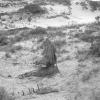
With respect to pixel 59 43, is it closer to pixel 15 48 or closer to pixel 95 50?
pixel 15 48

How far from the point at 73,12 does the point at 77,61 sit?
1253cm

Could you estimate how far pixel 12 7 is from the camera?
20.6m

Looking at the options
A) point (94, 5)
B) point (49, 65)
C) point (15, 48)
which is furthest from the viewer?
point (94, 5)

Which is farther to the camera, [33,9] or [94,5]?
[94,5]

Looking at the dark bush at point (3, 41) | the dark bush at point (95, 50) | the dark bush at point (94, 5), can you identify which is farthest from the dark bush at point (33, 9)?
the dark bush at point (95, 50)

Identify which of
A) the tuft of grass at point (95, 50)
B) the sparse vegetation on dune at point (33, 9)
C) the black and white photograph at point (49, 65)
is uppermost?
the sparse vegetation on dune at point (33, 9)

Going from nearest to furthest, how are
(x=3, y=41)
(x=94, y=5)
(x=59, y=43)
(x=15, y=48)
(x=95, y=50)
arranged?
(x=95, y=50), (x=15, y=48), (x=59, y=43), (x=3, y=41), (x=94, y=5)

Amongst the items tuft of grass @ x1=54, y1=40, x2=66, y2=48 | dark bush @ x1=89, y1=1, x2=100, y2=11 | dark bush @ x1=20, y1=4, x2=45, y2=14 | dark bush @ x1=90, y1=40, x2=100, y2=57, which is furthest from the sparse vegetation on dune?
dark bush @ x1=90, y1=40, x2=100, y2=57

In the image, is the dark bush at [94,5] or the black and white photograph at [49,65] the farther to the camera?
the dark bush at [94,5]

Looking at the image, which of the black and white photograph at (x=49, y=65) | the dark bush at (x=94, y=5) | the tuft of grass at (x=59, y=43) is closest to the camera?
the black and white photograph at (x=49, y=65)

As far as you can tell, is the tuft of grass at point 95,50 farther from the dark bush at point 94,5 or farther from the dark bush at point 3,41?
the dark bush at point 94,5

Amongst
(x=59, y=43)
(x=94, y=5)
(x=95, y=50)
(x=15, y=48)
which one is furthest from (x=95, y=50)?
(x=94, y=5)

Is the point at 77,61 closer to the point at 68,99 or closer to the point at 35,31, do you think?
the point at 68,99

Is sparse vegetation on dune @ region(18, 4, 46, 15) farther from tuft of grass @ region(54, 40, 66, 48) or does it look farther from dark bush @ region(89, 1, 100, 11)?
tuft of grass @ region(54, 40, 66, 48)
